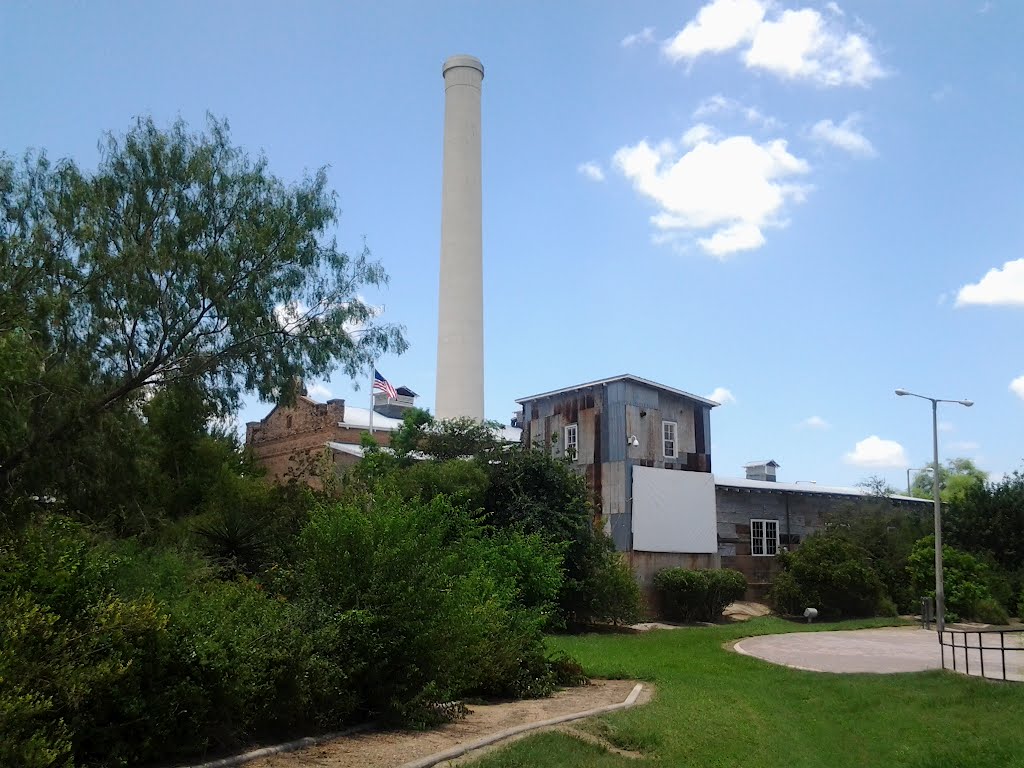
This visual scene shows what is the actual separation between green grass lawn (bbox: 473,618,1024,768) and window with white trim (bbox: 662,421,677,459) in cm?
1630

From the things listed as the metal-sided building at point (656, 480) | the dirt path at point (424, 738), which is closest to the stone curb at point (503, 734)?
the dirt path at point (424, 738)

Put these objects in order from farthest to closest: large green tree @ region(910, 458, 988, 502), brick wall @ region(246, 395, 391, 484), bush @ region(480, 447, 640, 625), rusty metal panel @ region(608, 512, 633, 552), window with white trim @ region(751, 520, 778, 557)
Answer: large green tree @ region(910, 458, 988, 502), brick wall @ region(246, 395, 391, 484), window with white trim @ region(751, 520, 778, 557), rusty metal panel @ region(608, 512, 633, 552), bush @ region(480, 447, 640, 625)

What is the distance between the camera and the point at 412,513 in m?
12.5

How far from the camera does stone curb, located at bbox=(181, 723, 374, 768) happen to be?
8680mm

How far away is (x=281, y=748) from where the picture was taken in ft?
31.3

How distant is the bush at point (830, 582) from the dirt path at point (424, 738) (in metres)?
21.6

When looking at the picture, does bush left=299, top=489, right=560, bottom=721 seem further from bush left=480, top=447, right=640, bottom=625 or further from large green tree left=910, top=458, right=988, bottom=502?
large green tree left=910, top=458, right=988, bottom=502

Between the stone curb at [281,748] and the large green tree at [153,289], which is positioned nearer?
the stone curb at [281,748]

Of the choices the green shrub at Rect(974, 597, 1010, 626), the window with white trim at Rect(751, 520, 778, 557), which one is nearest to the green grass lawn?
the green shrub at Rect(974, 597, 1010, 626)

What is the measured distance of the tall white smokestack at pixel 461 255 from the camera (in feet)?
132

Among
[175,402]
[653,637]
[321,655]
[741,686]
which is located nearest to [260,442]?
[653,637]

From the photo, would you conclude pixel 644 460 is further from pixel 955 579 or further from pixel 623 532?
pixel 955 579

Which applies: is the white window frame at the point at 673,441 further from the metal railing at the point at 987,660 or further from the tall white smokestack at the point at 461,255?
the metal railing at the point at 987,660

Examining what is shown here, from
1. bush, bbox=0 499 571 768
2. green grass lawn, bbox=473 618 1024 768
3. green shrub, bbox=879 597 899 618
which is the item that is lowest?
green shrub, bbox=879 597 899 618
